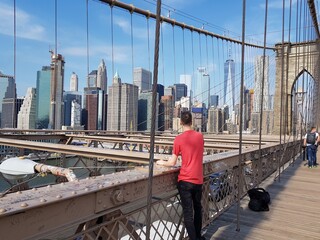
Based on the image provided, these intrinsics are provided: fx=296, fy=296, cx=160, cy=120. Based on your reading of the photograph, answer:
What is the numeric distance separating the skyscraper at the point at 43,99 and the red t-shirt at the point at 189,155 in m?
15.8

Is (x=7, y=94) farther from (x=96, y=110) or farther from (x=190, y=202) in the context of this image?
(x=190, y=202)

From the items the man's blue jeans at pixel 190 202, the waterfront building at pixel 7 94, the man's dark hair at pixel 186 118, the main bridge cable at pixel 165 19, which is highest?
the main bridge cable at pixel 165 19

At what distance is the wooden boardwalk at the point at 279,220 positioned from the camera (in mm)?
3283

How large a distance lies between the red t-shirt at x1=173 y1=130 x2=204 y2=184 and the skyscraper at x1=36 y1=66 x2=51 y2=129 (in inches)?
620

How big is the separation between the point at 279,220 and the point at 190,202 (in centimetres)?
193

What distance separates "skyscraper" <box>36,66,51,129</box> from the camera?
17.8m

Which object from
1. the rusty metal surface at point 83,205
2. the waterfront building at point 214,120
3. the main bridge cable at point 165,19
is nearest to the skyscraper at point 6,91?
the main bridge cable at point 165,19

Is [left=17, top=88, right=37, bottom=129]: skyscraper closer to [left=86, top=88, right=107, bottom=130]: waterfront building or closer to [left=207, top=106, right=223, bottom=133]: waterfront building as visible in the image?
[left=86, top=88, right=107, bottom=130]: waterfront building

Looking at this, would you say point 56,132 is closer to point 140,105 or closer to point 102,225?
point 102,225

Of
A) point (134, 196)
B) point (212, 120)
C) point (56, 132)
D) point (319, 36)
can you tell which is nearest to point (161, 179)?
point (134, 196)

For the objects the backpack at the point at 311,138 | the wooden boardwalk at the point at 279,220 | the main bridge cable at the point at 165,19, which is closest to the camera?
the wooden boardwalk at the point at 279,220

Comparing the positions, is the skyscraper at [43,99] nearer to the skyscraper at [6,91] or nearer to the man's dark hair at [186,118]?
the skyscraper at [6,91]

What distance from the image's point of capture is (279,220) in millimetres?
3834

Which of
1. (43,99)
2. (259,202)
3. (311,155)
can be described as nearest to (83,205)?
(259,202)
